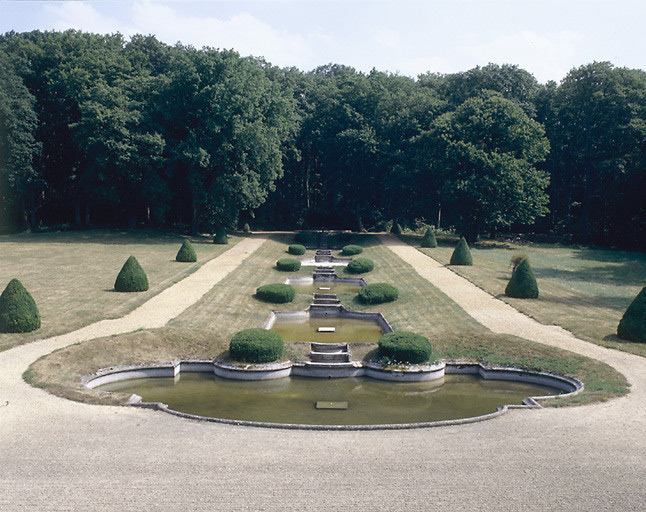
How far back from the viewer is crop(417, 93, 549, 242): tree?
46500 millimetres

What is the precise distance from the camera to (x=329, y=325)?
25.4 m

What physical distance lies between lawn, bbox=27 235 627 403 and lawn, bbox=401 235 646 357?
3217mm

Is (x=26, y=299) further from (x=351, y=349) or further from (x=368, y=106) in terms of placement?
(x=368, y=106)

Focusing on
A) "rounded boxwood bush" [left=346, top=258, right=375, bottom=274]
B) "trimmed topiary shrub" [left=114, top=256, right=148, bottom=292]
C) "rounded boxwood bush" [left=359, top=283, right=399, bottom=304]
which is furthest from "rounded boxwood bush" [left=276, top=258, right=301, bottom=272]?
"trimmed topiary shrub" [left=114, top=256, right=148, bottom=292]

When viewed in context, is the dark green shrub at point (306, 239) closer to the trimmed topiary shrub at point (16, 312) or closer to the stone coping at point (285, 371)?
the trimmed topiary shrub at point (16, 312)

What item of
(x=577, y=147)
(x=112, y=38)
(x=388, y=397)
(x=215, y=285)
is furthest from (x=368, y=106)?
(x=388, y=397)

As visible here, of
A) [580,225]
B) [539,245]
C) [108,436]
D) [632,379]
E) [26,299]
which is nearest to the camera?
[108,436]

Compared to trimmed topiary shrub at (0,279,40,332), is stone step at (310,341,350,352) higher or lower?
lower

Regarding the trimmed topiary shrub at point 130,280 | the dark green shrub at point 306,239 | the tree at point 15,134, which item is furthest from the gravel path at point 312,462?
the tree at point 15,134

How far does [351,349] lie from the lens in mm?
20734

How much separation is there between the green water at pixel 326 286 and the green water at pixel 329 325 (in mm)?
5829

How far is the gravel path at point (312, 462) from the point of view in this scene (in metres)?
9.34

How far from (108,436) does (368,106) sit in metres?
54.2

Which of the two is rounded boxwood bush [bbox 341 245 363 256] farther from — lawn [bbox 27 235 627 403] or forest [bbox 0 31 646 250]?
lawn [bbox 27 235 627 403]
